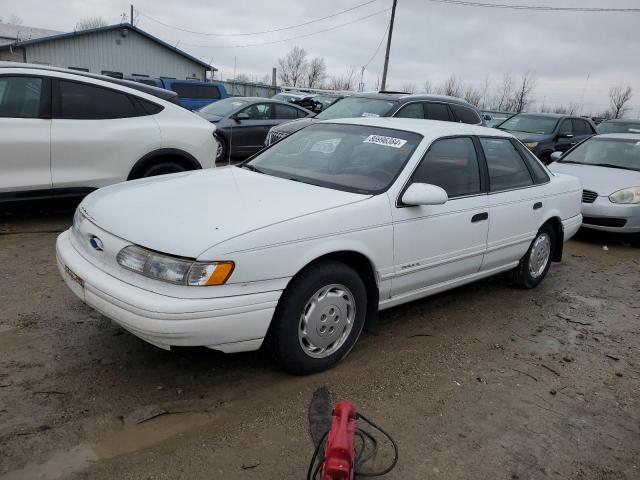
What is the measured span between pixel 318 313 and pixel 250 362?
62 cm

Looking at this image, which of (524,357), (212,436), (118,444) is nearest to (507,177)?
(524,357)

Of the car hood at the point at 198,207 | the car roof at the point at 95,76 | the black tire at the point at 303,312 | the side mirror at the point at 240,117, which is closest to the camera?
the car hood at the point at 198,207

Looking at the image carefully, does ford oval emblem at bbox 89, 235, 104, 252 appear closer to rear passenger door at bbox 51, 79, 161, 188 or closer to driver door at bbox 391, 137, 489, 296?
driver door at bbox 391, 137, 489, 296

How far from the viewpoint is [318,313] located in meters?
3.26

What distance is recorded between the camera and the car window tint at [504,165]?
181 inches

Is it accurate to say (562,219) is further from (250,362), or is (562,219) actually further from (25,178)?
(25,178)

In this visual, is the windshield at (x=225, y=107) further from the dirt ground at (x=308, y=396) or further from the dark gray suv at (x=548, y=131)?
the dirt ground at (x=308, y=396)

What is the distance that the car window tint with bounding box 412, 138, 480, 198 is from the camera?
13.1 ft

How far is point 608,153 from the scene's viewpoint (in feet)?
28.7

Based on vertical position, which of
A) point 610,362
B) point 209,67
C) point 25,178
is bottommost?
point 610,362

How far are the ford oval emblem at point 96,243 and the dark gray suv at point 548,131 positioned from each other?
10.8m

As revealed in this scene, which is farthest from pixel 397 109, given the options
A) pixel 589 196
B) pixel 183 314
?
pixel 183 314

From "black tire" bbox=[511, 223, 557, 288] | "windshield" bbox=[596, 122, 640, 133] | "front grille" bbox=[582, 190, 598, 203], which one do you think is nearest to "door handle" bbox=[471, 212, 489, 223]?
"black tire" bbox=[511, 223, 557, 288]

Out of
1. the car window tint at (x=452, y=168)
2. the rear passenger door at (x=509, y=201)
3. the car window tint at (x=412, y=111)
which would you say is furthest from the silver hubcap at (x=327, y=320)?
the car window tint at (x=412, y=111)
